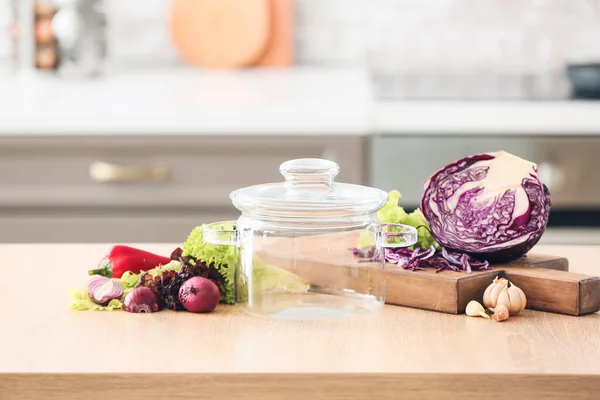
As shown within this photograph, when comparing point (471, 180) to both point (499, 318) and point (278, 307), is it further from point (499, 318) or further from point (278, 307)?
point (278, 307)

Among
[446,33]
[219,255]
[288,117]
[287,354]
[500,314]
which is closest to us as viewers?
[287,354]

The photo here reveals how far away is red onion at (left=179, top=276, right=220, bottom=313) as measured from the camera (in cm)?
130

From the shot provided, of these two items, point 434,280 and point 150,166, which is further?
point 150,166

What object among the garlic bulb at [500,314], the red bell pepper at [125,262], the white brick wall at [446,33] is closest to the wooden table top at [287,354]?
the garlic bulb at [500,314]

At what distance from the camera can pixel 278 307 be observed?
132 centimetres

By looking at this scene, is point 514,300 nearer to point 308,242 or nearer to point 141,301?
point 308,242

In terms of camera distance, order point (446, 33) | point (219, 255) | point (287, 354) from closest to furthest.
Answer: point (287, 354) < point (219, 255) < point (446, 33)

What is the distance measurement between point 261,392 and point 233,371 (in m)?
0.04

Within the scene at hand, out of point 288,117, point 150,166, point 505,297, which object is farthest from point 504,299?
point 150,166

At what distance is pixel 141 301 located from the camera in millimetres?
1312

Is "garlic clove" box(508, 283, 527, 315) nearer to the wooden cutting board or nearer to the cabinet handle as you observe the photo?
the wooden cutting board

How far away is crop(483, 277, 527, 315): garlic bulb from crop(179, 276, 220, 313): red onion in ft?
1.15

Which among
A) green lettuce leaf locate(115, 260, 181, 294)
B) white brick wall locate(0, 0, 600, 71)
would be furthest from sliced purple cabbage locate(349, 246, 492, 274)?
white brick wall locate(0, 0, 600, 71)

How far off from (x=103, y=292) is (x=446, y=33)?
2.32 m
